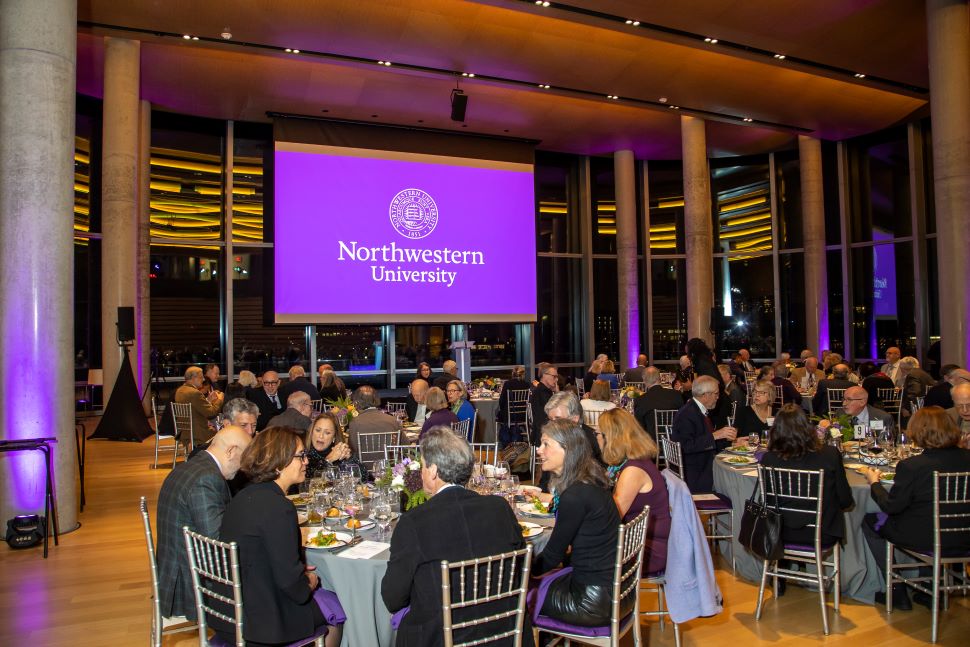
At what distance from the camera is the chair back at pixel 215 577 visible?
8.61 ft

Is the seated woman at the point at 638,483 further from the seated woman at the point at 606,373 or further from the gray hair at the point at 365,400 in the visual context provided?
the seated woman at the point at 606,373

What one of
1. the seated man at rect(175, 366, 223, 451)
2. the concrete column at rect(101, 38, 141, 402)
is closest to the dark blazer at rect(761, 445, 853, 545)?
the seated man at rect(175, 366, 223, 451)

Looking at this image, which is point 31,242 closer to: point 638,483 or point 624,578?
point 638,483

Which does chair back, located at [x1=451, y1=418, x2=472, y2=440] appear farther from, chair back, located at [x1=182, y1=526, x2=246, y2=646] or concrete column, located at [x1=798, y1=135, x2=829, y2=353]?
concrete column, located at [x1=798, y1=135, x2=829, y2=353]

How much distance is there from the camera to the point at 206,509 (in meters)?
3.14

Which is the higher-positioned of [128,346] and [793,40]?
[793,40]

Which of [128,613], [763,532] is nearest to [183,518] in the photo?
[128,613]

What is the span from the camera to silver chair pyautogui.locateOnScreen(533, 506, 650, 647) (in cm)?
288

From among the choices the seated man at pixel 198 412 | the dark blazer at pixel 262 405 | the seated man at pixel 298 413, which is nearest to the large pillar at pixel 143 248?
the seated man at pixel 198 412

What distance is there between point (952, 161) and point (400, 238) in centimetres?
956

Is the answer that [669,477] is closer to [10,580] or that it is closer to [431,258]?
[10,580]

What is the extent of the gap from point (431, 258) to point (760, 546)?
1111 cm

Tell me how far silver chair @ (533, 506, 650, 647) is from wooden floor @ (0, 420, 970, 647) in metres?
1.02

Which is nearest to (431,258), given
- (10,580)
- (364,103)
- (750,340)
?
(364,103)
